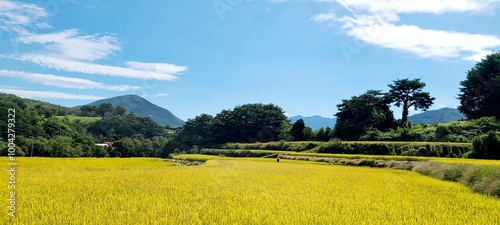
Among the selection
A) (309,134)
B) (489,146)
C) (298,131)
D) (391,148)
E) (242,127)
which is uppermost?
(242,127)

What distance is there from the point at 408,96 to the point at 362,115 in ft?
22.4

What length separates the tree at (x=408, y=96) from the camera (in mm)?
48597

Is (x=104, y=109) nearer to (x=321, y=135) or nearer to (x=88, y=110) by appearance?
(x=88, y=110)

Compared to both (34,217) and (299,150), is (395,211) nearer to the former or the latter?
(34,217)

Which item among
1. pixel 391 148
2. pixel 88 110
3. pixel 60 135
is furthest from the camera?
pixel 88 110

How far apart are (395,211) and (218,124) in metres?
63.9

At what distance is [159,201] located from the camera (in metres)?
8.35

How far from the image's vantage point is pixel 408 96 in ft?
162

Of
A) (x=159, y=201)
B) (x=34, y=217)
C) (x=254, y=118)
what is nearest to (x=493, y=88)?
(x=254, y=118)

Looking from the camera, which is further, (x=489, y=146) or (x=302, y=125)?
Answer: (x=302, y=125)

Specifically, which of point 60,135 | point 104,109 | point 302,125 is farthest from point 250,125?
point 104,109

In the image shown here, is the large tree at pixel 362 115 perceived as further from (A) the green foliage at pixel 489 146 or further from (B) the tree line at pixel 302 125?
(A) the green foliage at pixel 489 146

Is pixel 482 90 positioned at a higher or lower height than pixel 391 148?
higher

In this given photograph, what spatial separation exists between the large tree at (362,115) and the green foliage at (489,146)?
70.7 feet
